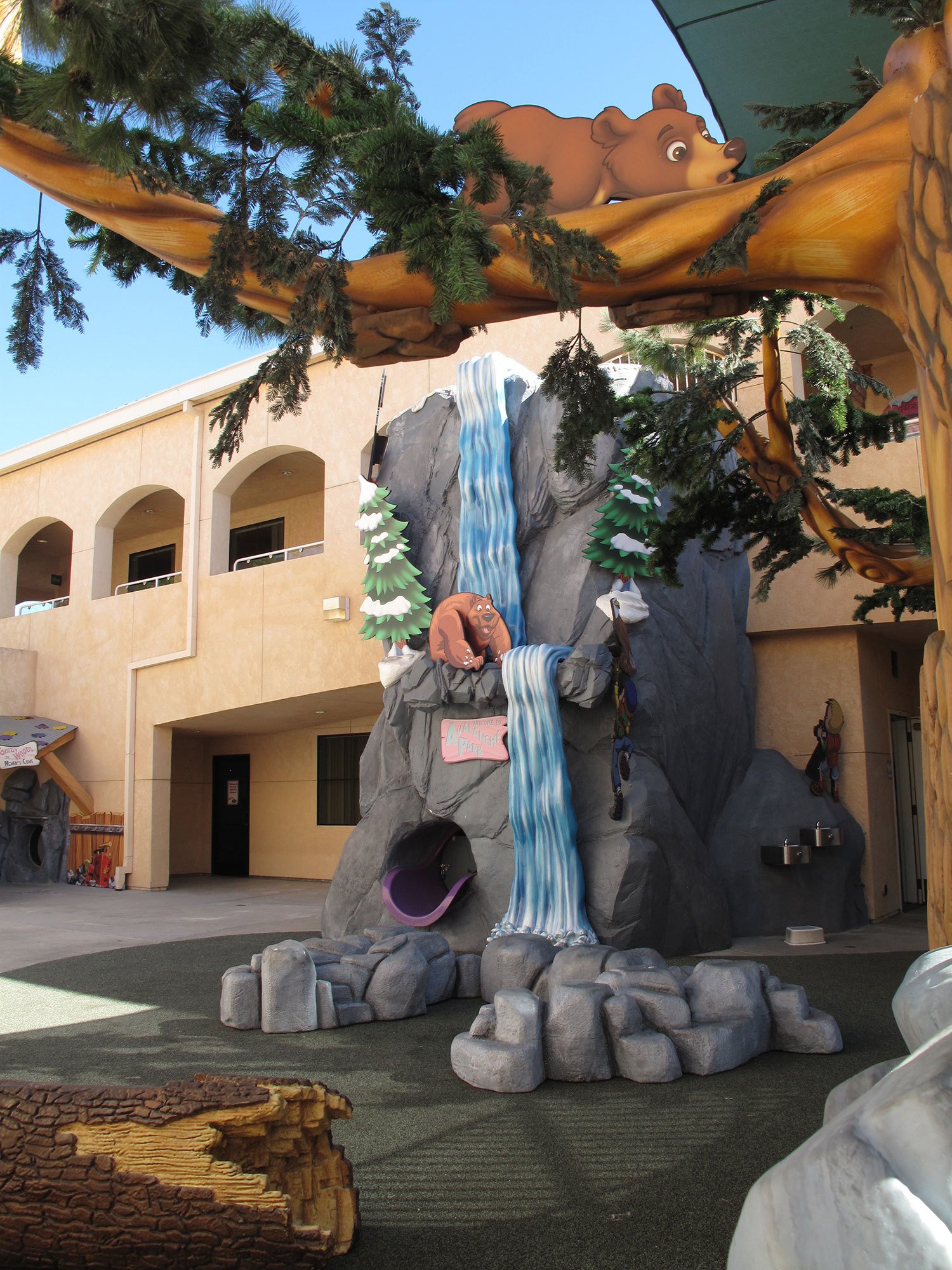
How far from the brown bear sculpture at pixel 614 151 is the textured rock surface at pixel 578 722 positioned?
16.5 ft

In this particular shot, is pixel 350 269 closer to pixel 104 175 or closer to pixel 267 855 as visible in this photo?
pixel 104 175

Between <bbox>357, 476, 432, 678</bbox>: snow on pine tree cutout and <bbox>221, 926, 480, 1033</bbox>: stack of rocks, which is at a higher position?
<bbox>357, 476, 432, 678</bbox>: snow on pine tree cutout

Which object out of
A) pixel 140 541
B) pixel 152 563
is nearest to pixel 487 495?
pixel 152 563

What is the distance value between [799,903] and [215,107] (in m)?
9.09

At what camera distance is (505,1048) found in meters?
4.86

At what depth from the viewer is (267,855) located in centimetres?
1778

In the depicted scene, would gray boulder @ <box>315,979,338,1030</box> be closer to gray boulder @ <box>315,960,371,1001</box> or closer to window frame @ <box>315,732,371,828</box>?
gray boulder @ <box>315,960,371,1001</box>

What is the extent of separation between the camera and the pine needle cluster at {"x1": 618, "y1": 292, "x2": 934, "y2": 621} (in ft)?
21.1

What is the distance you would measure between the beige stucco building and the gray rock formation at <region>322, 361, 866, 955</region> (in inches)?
39.6

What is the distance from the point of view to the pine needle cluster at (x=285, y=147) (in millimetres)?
2631

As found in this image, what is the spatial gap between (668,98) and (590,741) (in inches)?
245

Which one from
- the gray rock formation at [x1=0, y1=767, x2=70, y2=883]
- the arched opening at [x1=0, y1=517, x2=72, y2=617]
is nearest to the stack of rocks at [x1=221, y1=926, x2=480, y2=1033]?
the gray rock formation at [x1=0, y1=767, x2=70, y2=883]

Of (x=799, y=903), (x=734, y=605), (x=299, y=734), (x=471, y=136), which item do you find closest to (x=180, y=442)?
(x=299, y=734)

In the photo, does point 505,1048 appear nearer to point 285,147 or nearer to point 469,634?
point 285,147
